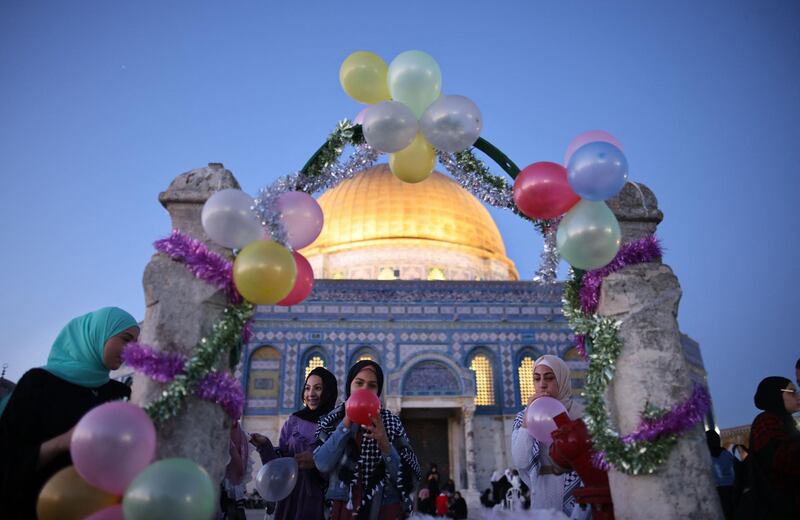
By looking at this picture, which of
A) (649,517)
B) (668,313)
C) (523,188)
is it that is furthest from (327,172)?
(649,517)

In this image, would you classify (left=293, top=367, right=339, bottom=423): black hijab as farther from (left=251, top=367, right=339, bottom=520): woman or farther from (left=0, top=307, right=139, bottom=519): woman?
(left=0, top=307, right=139, bottom=519): woman

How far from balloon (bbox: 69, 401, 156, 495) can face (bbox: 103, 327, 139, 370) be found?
0.59 meters

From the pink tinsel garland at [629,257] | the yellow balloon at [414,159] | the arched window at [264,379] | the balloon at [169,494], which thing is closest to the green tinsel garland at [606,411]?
the pink tinsel garland at [629,257]

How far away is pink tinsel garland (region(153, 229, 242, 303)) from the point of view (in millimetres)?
3068

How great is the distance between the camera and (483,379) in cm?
1666

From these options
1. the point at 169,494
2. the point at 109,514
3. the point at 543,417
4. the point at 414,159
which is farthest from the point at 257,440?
the point at 414,159

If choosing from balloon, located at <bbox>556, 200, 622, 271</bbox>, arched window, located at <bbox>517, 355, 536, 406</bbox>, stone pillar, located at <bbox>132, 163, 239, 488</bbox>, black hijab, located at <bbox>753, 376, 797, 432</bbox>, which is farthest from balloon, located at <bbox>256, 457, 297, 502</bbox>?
arched window, located at <bbox>517, 355, 536, 406</bbox>

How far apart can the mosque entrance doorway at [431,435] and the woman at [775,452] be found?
514 inches

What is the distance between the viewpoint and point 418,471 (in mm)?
3508

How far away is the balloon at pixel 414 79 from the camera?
3.47m

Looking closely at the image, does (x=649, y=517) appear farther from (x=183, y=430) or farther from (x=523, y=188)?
(x=183, y=430)

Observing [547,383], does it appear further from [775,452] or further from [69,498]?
[69,498]

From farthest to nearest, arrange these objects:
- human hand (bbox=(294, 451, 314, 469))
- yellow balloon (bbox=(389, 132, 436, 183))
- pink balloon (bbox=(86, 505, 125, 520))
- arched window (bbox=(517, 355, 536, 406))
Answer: arched window (bbox=(517, 355, 536, 406)) < human hand (bbox=(294, 451, 314, 469)) < yellow balloon (bbox=(389, 132, 436, 183)) < pink balloon (bbox=(86, 505, 125, 520))

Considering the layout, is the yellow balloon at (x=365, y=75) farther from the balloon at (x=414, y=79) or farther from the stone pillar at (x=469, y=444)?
the stone pillar at (x=469, y=444)
